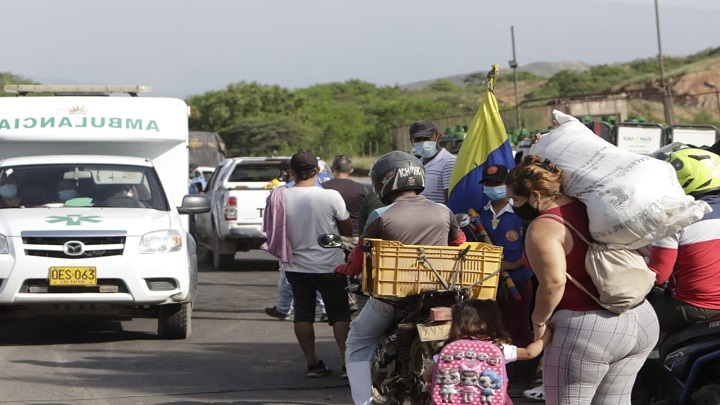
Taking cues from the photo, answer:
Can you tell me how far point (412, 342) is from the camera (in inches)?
263

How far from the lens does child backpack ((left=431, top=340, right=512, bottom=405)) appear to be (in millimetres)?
5285

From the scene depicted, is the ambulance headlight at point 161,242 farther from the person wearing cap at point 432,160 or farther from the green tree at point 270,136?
the green tree at point 270,136

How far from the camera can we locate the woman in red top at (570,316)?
16.2ft

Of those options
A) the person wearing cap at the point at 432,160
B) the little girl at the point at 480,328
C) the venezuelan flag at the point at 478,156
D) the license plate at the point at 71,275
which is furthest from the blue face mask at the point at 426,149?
the little girl at the point at 480,328

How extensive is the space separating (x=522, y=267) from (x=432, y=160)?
2.21 m

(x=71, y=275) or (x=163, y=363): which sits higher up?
(x=71, y=275)

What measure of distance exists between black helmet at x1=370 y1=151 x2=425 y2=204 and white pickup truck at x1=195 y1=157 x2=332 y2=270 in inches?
442

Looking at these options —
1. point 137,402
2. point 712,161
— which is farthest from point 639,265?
point 137,402

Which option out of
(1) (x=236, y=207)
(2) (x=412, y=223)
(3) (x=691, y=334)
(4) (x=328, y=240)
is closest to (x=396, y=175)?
(2) (x=412, y=223)

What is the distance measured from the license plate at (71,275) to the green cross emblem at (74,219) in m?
0.46

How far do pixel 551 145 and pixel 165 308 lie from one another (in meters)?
6.69

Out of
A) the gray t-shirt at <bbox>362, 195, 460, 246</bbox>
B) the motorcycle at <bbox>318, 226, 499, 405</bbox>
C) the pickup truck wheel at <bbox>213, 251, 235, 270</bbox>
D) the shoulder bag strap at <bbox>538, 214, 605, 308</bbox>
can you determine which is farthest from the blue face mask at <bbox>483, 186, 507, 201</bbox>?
the pickup truck wheel at <bbox>213, 251, 235, 270</bbox>

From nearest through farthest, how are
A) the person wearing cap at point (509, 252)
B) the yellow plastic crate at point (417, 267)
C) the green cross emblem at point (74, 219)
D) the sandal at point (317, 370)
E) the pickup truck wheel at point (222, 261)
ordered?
the yellow plastic crate at point (417, 267)
the person wearing cap at point (509, 252)
the sandal at point (317, 370)
the green cross emblem at point (74, 219)
the pickup truck wheel at point (222, 261)

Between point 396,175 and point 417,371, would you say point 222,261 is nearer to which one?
point 396,175
